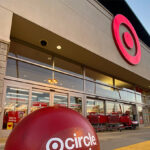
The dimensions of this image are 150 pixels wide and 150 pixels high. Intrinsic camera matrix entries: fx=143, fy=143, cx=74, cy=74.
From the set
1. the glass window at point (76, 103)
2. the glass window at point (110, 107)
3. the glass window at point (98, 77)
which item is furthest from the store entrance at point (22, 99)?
the glass window at point (110, 107)

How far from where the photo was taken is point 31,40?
654 cm

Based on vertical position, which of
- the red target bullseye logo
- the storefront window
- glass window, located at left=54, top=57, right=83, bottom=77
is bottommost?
the storefront window

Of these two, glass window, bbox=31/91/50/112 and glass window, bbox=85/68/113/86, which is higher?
glass window, bbox=85/68/113/86

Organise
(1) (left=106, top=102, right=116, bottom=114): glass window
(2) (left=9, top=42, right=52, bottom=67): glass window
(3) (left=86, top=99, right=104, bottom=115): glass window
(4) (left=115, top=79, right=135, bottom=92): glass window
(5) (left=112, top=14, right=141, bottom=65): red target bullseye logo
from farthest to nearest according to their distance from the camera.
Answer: (4) (left=115, top=79, right=135, bottom=92): glass window < (1) (left=106, top=102, right=116, bottom=114): glass window < (5) (left=112, top=14, right=141, bottom=65): red target bullseye logo < (3) (left=86, top=99, right=104, bottom=115): glass window < (2) (left=9, top=42, right=52, bottom=67): glass window

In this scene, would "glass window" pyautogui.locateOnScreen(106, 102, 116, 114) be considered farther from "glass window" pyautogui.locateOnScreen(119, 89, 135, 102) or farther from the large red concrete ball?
the large red concrete ball

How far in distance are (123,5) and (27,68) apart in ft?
30.7

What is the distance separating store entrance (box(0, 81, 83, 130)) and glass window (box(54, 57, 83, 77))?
54.1 inches

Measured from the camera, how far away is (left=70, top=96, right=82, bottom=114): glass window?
26.3 ft

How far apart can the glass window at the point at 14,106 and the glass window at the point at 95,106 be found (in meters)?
4.20

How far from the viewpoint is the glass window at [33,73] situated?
253 inches

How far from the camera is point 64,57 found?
8.33 meters

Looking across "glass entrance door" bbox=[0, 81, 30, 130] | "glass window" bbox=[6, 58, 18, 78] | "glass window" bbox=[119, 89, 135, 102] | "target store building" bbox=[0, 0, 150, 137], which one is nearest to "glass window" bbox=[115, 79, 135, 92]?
"target store building" bbox=[0, 0, 150, 137]

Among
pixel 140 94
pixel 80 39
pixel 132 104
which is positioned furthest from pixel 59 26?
pixel 140 94

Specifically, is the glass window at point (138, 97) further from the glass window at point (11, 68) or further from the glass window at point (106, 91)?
the glass window at point (11, 68)
